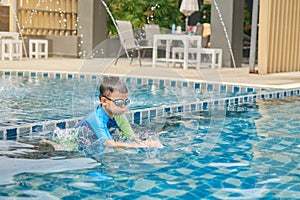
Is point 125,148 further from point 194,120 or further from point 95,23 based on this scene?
point 95,23

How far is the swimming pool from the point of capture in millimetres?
2581

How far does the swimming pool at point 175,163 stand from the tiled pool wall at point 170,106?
2 centimetres

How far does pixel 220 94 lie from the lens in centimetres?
683

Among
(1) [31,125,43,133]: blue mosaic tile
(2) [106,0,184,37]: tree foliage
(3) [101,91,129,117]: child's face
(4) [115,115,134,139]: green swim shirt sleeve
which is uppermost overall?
(2) [106,0,184,37]: tree foliage

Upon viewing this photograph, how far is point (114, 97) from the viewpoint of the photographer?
133 inches

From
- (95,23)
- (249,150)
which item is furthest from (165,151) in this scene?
(95,23)

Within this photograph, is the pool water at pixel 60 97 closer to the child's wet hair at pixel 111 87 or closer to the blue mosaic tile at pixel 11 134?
the blue mosaic tile at pixel 11 134

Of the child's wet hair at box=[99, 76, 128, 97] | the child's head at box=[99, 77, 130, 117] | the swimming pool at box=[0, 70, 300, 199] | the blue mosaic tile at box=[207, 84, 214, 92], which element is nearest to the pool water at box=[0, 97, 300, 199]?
the swimming pool at box=[0, 70, 300, 199]

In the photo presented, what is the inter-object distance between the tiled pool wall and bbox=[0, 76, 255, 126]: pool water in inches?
9.9

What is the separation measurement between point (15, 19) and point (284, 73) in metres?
7.20

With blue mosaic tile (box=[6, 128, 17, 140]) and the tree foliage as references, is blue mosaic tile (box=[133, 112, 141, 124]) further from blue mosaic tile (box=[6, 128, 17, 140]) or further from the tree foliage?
the tree foliage

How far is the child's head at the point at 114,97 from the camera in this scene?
11.1 feet

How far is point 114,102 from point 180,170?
2.16 ft

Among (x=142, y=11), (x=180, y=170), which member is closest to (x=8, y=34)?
(x=142, y=11)
